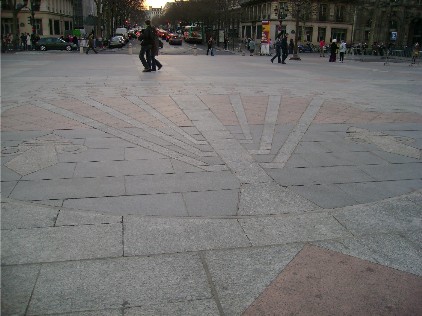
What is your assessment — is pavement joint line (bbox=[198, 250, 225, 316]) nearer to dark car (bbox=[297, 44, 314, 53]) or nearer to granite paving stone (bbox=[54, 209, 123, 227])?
granite paving stone (bbox=[54, 209, 123, 227])

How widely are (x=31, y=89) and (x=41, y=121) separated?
5007 mm

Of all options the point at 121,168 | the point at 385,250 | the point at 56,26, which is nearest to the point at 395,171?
the point at 385,250

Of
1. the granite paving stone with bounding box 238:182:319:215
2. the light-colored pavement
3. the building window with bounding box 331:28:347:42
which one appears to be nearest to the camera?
the light-colored pavement

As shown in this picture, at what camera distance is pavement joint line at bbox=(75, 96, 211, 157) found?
6953 mm

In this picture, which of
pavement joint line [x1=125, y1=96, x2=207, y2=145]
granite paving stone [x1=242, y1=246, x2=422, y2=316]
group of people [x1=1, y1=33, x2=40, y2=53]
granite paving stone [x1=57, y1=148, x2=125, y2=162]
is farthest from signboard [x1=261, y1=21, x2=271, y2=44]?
granite paving stone [x1=242, y1=246, x2=422, y2=316]

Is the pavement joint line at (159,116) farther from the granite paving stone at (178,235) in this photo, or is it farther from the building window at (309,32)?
the building window at (309,32)

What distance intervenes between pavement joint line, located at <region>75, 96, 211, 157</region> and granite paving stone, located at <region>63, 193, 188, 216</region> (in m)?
1.85

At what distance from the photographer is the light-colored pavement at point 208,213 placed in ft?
10.4

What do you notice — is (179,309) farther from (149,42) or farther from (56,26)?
(56,26)

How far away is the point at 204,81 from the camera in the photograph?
16172 millimetres

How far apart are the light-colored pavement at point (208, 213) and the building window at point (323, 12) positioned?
211ft

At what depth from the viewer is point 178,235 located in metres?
4.05

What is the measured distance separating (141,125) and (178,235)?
4708 mm

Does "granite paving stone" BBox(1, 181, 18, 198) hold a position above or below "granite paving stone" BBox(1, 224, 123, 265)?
above
